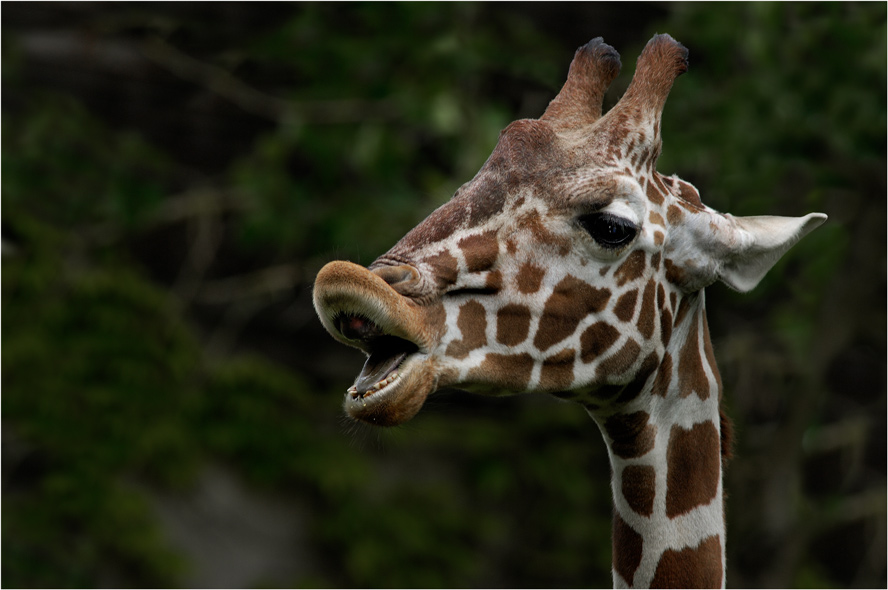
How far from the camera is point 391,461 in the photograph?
25.2 feet

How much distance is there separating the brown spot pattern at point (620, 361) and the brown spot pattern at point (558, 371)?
0.27ft

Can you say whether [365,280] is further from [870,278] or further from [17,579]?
[17,579]

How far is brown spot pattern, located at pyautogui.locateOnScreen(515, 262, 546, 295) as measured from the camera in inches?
92.1

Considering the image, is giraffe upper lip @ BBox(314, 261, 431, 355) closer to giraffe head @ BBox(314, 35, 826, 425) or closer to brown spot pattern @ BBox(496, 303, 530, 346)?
giraffe head @ BBox(314, 35, 826, 425)

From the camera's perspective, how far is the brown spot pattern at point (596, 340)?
2.40 meters

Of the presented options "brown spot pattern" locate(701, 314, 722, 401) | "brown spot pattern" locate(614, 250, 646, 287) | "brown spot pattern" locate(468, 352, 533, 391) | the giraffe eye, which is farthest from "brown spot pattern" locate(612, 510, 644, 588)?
the giraffe eye

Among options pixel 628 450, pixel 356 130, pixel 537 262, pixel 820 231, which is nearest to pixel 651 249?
pixel 537 262

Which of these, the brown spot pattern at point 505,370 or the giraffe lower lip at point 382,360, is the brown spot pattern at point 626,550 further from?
the giraffe lower lip at point 382,360

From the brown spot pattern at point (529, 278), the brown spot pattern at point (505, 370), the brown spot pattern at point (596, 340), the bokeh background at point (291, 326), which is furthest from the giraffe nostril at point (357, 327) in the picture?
the bokeh background at point (291, 326)

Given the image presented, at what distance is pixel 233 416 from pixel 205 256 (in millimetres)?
1294

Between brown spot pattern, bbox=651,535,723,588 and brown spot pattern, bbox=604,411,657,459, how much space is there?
268mm

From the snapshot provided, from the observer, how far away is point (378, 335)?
2.12m

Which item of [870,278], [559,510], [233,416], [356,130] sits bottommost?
[559,510]

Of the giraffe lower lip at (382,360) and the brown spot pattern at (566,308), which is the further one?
the brown spot pattern at (566,308)
